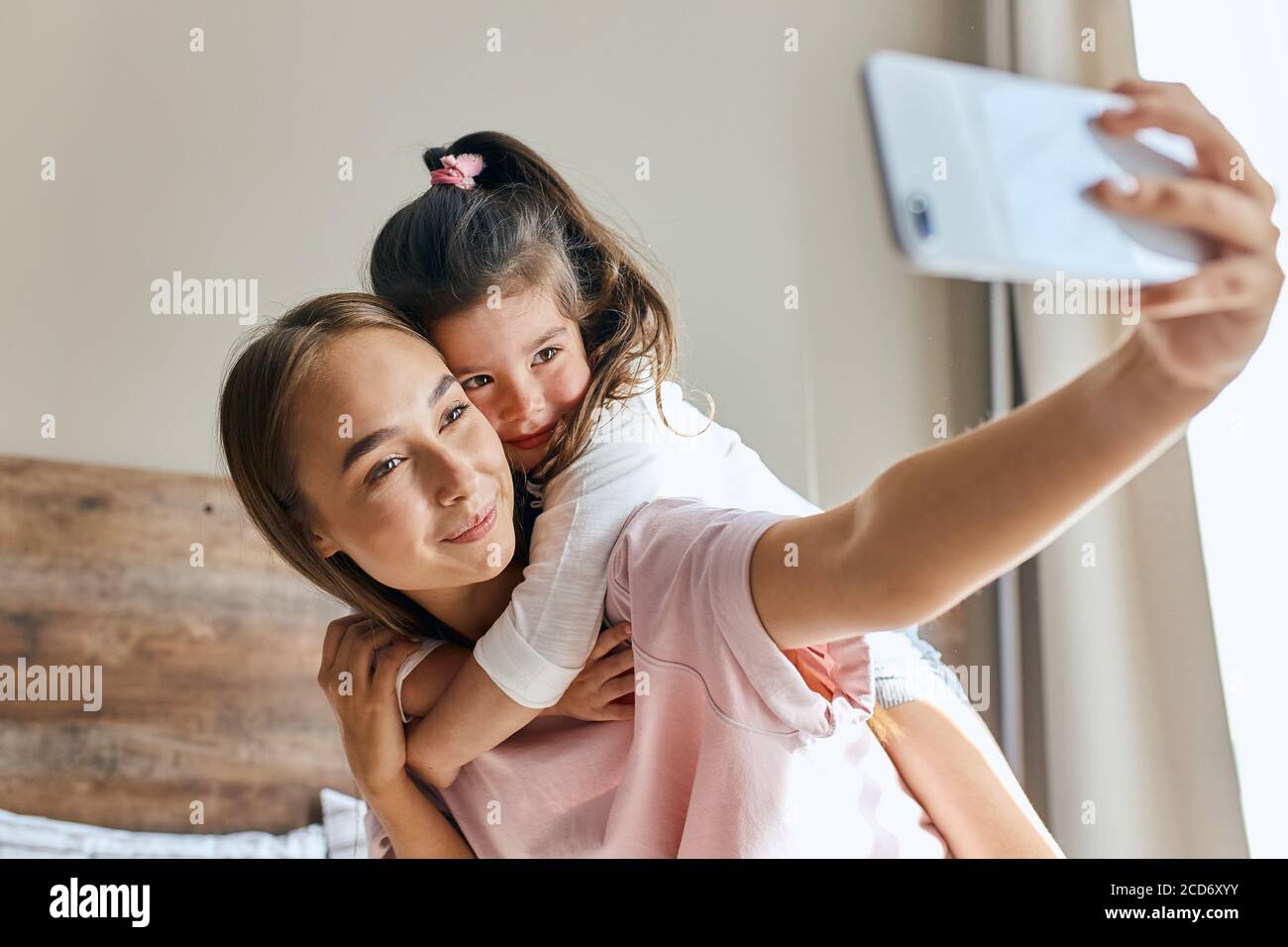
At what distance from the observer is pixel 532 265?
667mm

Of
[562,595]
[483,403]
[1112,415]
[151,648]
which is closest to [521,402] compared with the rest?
[483,403]

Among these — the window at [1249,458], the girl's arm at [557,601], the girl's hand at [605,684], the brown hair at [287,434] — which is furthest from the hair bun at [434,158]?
the window at [1249,458]

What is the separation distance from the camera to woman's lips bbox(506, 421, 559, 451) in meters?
0.66

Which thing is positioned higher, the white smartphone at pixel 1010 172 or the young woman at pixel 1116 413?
the white smartphone at pixel 1010 172

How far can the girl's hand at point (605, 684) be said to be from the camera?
2.02 ft

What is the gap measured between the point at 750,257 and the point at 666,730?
385 millimetres

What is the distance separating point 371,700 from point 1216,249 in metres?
0.54

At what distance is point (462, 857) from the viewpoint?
73cm

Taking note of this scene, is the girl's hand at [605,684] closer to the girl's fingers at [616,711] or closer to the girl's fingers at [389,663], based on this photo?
the girl's fingers at [616,711]

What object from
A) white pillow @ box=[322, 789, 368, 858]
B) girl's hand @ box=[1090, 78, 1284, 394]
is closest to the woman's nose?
girl's hand @ box=[1090, 78, 1284, 394]

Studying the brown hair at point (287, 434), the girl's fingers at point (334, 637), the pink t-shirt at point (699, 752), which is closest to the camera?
the pink t-shirt at point (699, 752)

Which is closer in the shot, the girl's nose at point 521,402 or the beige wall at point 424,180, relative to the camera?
the girl's nose at point 521,402

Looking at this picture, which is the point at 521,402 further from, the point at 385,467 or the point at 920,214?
the point at 920,214

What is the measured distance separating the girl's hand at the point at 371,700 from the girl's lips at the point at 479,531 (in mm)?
120
